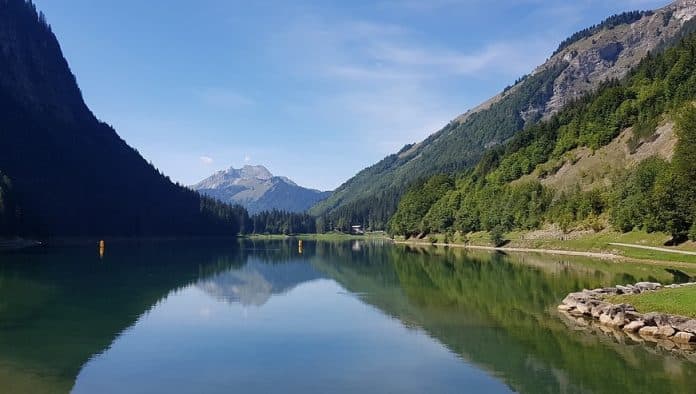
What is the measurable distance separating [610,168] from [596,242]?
34391 millimetres

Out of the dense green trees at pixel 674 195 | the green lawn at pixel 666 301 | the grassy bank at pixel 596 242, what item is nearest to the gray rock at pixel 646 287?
the green lawn at pixel 666 301

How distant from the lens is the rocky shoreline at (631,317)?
33656 mm

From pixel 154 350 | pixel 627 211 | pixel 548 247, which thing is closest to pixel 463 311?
pixel 154 350

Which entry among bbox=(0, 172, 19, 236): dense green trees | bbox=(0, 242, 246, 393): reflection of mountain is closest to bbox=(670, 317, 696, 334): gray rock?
bbox=(0, 242, 246, 393): reflection of mountain

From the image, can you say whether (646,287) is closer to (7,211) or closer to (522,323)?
(522,323)

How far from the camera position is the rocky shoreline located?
3366cm

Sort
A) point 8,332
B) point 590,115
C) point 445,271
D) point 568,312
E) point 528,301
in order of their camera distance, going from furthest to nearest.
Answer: point 590,115 < point 445,271 < point 528,301 < point 568,312 < point 8,332

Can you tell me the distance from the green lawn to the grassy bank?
4093cm

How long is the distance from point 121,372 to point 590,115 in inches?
6418

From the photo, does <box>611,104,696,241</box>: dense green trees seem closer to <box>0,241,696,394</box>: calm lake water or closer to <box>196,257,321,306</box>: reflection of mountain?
<box>0,241,696,394</box>: calm lake water

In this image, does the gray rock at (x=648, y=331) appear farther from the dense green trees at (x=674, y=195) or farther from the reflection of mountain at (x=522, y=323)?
the dense green trees at (x=674, y=195)

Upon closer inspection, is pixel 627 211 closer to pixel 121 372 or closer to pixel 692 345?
pixel 692 345

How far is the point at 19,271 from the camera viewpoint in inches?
2975

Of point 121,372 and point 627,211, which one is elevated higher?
point 627,211
